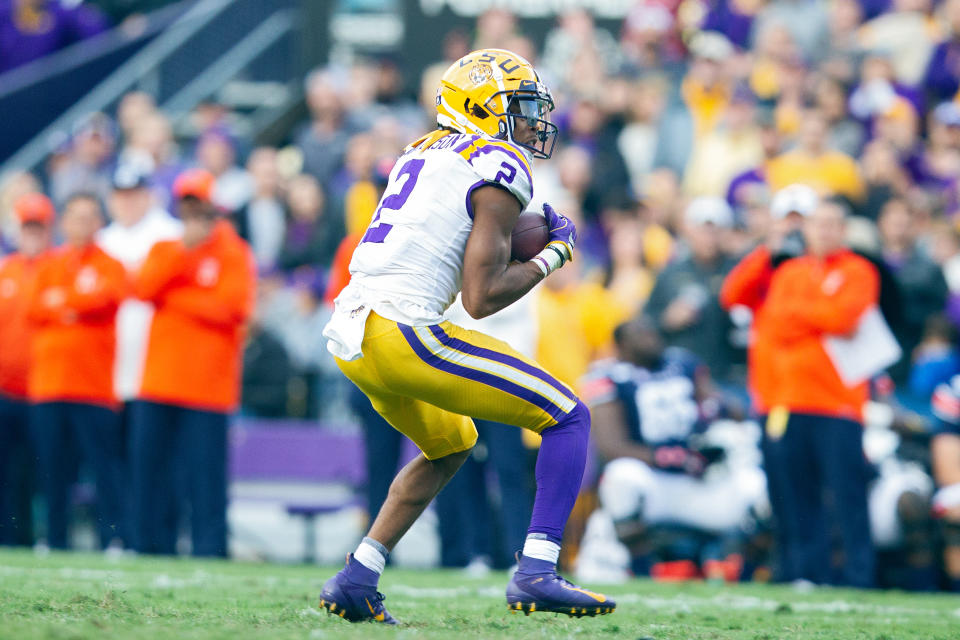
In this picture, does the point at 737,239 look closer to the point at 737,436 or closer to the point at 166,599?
the point at 737,436

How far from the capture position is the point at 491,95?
4859mm

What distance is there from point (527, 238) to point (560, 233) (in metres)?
0.13

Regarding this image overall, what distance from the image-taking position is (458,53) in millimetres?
13656

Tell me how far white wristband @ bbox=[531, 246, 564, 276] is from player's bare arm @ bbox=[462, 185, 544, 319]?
0.06 metres

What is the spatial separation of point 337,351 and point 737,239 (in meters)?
6.22

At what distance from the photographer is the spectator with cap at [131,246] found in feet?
30.2

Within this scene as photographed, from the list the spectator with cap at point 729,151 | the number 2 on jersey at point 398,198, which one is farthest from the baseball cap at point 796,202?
the number 2 on jersey at point 398,198

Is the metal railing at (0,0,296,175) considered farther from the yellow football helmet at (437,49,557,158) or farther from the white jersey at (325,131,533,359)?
the white jersey at (325,131,533,359)

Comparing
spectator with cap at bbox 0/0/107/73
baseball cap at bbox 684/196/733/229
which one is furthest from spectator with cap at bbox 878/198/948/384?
spectator with cap at bbox 0/0/107/73

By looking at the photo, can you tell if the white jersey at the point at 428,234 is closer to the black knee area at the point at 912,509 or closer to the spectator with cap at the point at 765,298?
the spectator with cap at the point at 765,298

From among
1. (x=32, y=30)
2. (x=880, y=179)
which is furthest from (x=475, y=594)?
(x=32, y=30)

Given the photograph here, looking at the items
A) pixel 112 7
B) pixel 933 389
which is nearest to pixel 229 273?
pixel 933 389

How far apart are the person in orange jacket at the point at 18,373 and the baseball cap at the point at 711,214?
4.82 m

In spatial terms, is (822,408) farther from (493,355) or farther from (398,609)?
(493,355)
